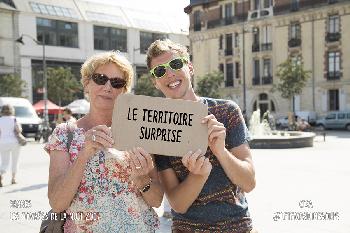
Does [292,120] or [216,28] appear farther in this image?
[216,28]

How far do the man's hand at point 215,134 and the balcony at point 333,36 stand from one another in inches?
1476

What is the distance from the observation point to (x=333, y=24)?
37031mm

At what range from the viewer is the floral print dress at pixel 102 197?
2.41 m

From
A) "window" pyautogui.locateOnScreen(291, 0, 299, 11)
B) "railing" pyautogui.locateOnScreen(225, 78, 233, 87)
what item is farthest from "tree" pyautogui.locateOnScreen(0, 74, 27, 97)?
"window" pyautogui.locateOnScreen(291, 0, 299, 11)

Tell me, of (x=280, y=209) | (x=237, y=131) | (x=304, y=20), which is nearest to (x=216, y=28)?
(x=304, y=20)

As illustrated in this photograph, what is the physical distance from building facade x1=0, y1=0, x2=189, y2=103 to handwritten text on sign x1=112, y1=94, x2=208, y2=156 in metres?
45.0

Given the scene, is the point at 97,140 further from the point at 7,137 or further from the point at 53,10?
the point at 53,10

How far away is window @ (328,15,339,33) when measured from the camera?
121 ft

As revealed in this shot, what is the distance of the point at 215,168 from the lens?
2387mm

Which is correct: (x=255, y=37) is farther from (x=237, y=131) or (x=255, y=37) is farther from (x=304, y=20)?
(x=237, y=131)

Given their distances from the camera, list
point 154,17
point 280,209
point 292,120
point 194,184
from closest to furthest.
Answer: point 194,184
point 280,209
point 292,120
point 154,17

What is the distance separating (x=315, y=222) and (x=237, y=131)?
455 cm

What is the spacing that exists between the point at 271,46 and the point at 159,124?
40.2m

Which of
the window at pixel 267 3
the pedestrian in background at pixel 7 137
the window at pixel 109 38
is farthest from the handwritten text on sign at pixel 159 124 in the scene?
the window at pixel 109 38
